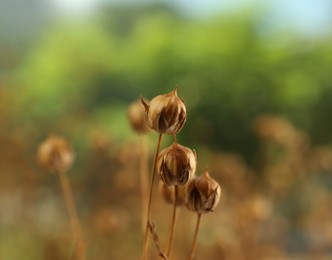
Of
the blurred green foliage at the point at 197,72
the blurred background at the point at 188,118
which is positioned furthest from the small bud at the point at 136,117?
the blurred green foliage at the point at 197,72

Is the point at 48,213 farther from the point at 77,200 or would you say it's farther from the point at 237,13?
the point at 237,13

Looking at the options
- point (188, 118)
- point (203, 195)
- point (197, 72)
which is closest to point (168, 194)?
point (203, 195)

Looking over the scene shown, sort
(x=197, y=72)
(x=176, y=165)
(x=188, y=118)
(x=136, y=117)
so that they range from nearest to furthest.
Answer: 1. (x=176, y=165)
2. (x=136, y=117)
3. (x=188, y=118)
4. (x=197, y=72)

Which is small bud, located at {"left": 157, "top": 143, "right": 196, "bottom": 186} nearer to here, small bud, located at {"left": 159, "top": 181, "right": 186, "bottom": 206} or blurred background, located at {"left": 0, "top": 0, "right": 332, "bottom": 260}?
small bud, located at {"left": 159, "top": 181, "right": 186, "bottom": 206}

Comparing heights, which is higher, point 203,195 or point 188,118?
point 188,118

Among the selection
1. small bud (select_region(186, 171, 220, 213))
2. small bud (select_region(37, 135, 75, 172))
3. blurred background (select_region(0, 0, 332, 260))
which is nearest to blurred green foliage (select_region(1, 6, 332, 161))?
blurred background (select_region(0, 0, 332, 260))

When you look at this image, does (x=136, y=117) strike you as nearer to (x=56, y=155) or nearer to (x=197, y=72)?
(x=56, y=155)

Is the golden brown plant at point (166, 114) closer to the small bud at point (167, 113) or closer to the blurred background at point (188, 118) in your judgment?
the small bud at point (167, 113)
